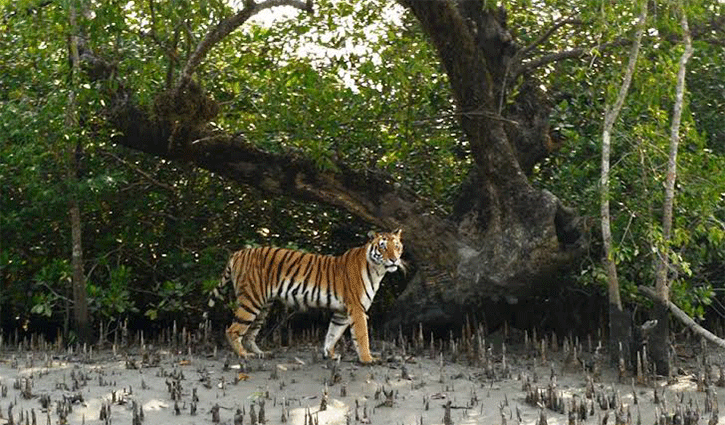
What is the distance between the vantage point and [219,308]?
47.9 ft

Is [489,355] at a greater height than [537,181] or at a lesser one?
lesser

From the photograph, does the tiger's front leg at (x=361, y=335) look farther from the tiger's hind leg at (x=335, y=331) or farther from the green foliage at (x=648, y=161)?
the green foliage at (x=648, y=161)

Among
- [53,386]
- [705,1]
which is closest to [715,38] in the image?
[705,1]

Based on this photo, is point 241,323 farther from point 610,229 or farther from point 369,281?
point 610,229

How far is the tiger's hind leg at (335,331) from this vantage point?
1198 centimetres

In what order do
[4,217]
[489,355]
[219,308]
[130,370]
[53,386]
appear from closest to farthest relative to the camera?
[53,386]
[130,370]
[489,355]
[4,217]
[219,308]

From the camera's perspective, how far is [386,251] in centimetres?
1160

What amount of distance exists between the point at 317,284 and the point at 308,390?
1713 mm

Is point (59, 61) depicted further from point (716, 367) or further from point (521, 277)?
point (716, 367)

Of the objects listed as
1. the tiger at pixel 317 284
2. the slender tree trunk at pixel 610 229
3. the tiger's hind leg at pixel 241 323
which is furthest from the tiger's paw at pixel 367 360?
the slender tree trunk at pixel 610 229

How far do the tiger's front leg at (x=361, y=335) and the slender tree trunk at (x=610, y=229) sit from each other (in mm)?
2567

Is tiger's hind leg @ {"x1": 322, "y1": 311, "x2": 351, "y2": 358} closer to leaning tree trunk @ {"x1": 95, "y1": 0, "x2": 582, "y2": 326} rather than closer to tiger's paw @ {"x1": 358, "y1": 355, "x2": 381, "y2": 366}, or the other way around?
tiger's paw @ {"x1": 358, "y1": 355, "x2": 381, "y2": 366}

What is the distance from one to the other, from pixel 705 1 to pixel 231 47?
5.72 meters

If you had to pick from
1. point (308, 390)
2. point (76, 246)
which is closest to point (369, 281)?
point (308, 390)
